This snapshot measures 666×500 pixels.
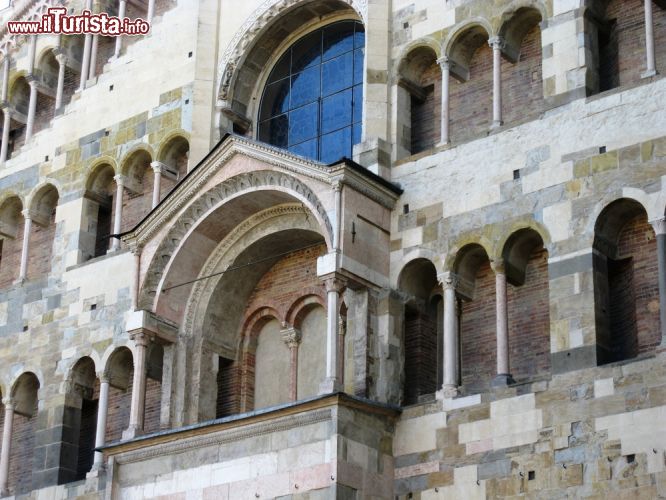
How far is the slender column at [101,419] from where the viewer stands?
2231 centimetres

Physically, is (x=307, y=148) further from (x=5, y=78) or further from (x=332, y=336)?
(x=5, y=78)

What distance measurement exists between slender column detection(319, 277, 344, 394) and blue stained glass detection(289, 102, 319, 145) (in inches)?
151

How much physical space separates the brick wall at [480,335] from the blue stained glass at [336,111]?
A: 3705 millimetres

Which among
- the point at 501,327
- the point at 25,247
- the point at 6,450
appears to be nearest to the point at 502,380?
the point at 501,327

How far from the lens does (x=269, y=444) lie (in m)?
19.2

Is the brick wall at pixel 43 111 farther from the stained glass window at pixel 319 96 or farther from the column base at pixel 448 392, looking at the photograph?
the column base at pixel 448 392

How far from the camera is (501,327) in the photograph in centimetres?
1889

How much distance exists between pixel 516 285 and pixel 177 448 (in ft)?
15.2

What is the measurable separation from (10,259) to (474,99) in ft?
28.5

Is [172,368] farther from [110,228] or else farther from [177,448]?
[110,228]

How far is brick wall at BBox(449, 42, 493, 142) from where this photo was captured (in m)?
20.8

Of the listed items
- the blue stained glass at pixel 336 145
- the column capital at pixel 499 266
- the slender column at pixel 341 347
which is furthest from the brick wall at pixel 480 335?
the blue stained glass at pixel 336 145

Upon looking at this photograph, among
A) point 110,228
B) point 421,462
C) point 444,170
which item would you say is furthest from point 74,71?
point 421,462

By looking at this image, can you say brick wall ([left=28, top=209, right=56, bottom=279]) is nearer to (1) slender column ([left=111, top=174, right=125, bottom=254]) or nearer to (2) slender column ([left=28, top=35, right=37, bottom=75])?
(1) slender column ([left=111, top=174, right=125, bottom=254])
